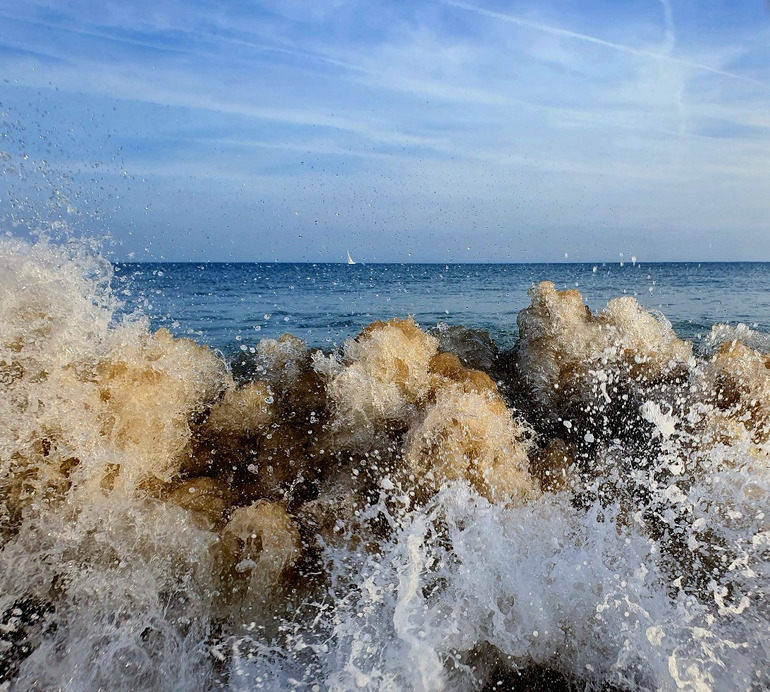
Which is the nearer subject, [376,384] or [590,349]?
[376,384]

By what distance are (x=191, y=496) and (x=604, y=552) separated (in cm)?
157

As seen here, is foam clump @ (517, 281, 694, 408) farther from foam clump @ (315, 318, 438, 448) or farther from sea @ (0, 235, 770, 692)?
foam clump @ (315, 318, 438, 448)

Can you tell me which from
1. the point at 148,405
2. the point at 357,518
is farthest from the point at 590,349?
the point at 148,405

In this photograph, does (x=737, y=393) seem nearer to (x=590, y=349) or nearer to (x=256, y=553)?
(x=590, y=349)

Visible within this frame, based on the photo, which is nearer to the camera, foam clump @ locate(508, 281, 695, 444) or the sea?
the sea

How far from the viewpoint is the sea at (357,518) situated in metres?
2.05

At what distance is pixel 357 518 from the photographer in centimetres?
241

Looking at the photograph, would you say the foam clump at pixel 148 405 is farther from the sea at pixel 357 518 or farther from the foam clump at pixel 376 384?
the foam clump at pixel 376 384

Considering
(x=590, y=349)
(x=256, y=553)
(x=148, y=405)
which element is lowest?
(x=256, y=553)

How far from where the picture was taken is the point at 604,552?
7.55ft

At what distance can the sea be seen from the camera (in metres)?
2.05

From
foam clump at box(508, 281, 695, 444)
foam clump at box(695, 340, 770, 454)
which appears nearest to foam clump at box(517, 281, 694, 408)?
foam clump at box(508, 281, 695, 444)

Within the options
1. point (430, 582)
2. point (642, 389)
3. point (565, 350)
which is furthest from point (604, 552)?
point (565, 350)

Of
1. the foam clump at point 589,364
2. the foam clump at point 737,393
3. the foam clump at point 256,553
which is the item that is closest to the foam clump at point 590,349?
the foam clump at point 589,364
